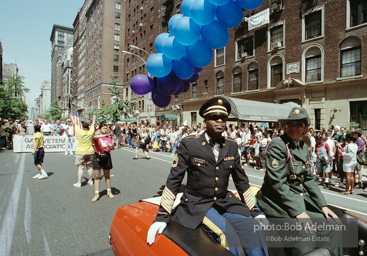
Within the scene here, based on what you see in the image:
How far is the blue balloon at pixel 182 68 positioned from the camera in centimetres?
494

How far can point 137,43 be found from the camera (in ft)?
156

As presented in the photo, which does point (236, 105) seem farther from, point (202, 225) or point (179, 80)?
point (202, 225)

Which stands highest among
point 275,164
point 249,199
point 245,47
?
point 245,47

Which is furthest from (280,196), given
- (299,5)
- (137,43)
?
(137,43)

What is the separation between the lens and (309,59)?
60.5ft

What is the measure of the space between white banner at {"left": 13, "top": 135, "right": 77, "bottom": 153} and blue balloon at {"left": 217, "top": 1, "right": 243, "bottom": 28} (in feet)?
46.1

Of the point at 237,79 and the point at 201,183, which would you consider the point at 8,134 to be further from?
the point at 237,79

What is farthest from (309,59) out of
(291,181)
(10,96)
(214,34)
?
(10,96)

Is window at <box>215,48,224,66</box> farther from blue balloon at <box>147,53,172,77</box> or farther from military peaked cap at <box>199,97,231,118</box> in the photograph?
military peaked cap at <box>199,97,231,118</box>

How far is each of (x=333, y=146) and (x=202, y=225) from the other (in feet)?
28.3

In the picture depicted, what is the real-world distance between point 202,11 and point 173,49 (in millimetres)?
896

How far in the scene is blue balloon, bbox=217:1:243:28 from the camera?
14.3ft

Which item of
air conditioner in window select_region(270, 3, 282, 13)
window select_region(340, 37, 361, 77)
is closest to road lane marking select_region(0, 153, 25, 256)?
window select_region(340, 37, 361, 77)

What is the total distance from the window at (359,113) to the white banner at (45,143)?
64.0 ft
